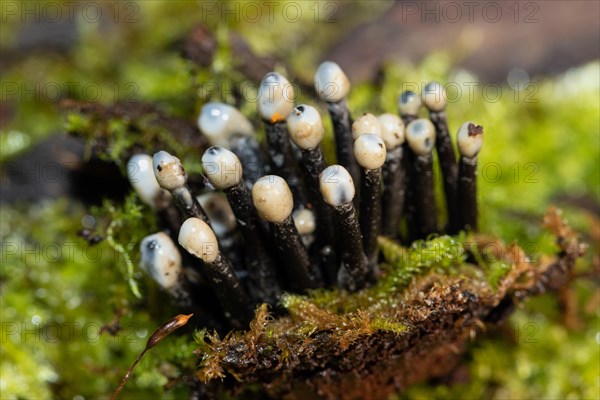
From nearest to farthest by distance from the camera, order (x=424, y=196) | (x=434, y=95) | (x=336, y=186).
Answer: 1. (x=336, y=186)
2. (x=434, y=95)
3. (x=424, y=196)

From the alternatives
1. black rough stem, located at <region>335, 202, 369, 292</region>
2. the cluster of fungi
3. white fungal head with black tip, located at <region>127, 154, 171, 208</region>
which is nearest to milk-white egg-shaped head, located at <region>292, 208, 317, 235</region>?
the cluster of fungi

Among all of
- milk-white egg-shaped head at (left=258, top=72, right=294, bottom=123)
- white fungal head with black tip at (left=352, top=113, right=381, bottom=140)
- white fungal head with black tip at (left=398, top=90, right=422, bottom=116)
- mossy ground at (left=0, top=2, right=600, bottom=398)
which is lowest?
mossy ground at (left=0, top=2, right=600, bottom=398)

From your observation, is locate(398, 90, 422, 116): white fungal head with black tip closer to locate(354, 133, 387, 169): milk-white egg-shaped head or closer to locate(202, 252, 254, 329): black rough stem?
locate(354, 133, 387, 169): milk-white egg-shaped head

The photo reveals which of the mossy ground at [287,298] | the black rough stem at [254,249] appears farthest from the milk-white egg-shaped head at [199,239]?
the mossy ground at [287,298]

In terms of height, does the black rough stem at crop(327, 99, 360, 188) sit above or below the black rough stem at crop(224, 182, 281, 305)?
above

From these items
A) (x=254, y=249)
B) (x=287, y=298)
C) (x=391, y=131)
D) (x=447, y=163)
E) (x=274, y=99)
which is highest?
(x=274, y=99)

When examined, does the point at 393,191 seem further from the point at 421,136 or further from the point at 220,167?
the point at 220,167

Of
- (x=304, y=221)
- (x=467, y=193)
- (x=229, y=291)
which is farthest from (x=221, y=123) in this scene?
(x=467, y=193)

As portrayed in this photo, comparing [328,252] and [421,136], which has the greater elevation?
[421,136]
